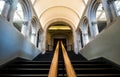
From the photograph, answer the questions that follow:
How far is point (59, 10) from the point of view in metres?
11.6

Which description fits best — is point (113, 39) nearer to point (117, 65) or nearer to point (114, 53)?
point (114, 53)

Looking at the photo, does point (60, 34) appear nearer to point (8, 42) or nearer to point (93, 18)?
point (93, 18)

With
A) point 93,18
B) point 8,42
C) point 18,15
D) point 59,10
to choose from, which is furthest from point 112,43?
point 59,10

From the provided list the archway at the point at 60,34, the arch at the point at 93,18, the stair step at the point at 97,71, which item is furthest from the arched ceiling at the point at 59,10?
the stair step at the point at 97,71

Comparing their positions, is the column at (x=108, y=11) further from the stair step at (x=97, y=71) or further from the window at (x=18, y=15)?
the window at (x=18, y=15)

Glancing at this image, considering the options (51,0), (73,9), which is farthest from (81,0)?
(51,0)

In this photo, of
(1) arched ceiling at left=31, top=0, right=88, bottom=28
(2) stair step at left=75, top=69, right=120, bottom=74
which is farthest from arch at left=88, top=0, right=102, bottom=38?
(2) stair step at left=75, top=69, right=120, bottom=74

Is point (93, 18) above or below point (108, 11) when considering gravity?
above

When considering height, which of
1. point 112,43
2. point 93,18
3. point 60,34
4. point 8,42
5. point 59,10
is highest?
point 59,10

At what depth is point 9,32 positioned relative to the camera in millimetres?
3750

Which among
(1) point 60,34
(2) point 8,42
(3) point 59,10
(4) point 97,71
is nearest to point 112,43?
(4) point 97,71

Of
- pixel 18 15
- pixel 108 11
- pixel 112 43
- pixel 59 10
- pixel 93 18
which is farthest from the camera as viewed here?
pixel 59 10

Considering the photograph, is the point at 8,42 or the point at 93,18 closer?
the point at 8,42

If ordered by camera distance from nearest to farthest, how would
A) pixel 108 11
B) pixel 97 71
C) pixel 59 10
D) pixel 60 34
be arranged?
pixel 97 71, pixel 108 11, pixel 59 10, pixel 60 34
